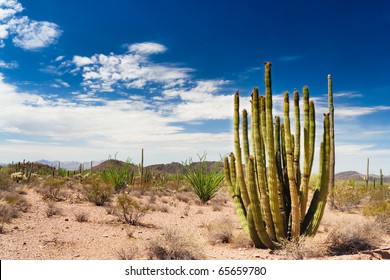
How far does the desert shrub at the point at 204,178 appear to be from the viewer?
62.1 feet

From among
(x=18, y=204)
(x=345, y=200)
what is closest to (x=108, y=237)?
(x=18, y=204)

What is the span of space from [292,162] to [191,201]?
41.0 ft

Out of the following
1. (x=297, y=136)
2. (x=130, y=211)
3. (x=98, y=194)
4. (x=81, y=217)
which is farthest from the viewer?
(x=98, y=194)

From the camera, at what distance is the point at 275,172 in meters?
8.09

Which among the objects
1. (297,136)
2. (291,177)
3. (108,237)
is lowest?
(108,237)

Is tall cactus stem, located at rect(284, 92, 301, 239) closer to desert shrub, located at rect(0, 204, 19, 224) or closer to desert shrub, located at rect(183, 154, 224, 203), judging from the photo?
desert shrub, located at rect(0, 204, 19, 224)

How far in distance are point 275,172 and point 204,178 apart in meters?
11.1

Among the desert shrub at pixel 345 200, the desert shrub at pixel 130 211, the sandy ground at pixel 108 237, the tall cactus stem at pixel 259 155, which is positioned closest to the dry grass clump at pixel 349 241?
the sandy ground at pixel 108 237

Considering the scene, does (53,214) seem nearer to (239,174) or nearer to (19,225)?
(19,225)

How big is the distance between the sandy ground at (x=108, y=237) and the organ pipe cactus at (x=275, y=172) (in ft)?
2.00

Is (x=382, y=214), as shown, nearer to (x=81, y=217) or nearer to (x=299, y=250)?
(x=299, y=250)

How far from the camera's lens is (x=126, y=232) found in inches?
434

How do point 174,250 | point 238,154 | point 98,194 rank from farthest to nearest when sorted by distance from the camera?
point 98,194 → point 238,154 → point 174,250
